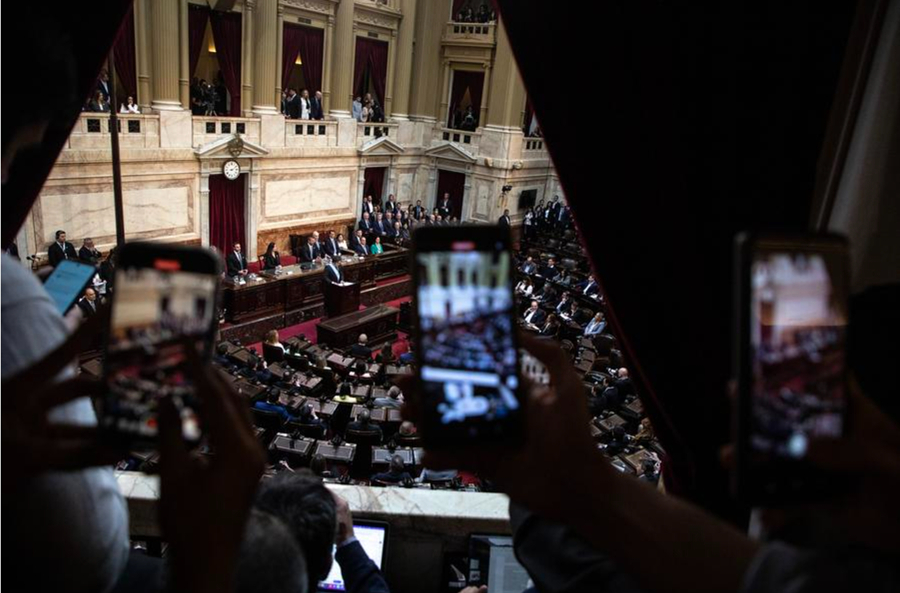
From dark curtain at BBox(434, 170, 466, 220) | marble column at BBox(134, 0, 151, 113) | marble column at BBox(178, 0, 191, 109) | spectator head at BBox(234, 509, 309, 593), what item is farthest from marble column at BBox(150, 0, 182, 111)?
spectator head at BBox(234, 509, 309, 593)

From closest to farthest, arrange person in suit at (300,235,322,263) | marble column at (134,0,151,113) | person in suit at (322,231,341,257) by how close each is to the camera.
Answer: marble column at (134,0,151,113) → person in suit at (300,235,322,263) → person in suit at (322,231,341,257)

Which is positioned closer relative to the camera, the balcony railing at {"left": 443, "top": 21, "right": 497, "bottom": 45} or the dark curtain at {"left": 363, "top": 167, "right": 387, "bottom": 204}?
the dark curtain at {"left": 363, "top": 167, "right": 387, "bottom": 204}

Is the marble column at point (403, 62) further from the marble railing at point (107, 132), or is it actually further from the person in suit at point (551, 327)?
the person in suit at point (551, 327)

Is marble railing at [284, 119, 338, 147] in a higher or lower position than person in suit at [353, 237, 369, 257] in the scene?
higher

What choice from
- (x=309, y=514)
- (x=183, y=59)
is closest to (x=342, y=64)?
(x=183, y=59)

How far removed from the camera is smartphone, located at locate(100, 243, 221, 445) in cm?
92

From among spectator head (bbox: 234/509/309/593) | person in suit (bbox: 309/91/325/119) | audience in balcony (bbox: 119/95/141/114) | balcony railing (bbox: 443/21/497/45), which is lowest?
spectator head (bbox: 234/509/309/593)

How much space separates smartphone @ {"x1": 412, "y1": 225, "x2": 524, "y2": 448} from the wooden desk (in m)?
9.18

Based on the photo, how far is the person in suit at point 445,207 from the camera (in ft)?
55.3

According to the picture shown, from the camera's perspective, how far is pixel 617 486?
3.02 ft

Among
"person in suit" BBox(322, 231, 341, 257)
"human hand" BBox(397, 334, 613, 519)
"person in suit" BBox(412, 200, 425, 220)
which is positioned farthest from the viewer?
"person in suit" BBox(412, 200, 425, 220)

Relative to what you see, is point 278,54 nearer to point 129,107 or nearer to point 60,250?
point 129,107

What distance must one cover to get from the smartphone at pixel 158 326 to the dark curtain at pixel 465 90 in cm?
1731

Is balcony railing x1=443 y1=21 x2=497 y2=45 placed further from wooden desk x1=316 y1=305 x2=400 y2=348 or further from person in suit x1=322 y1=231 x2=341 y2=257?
wooden desk x1=316 y1=305 x2=400 y2=348
